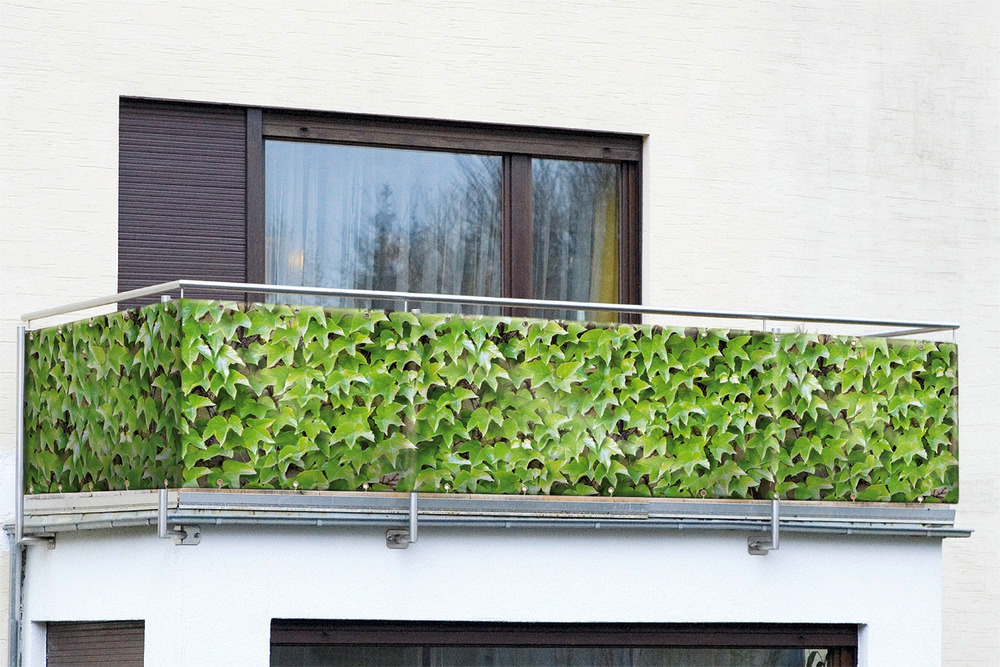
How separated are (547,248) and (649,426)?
287 cm

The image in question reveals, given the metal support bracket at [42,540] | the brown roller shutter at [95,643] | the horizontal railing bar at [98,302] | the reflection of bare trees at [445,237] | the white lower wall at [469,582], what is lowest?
the brown roller shutter at [95,643]

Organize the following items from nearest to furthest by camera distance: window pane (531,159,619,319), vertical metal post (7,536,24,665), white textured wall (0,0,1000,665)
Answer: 1. vertical metal post (7,536,24,665)
2. white textured wall (0,0,1000,665)
3. window pane (531,159,619,319)

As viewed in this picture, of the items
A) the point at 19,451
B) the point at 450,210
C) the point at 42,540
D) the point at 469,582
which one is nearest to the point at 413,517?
the point at 469,582

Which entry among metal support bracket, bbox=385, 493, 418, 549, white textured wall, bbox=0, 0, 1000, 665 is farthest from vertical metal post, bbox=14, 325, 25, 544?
metal support bracket, bbox=385, 493, 418, 549

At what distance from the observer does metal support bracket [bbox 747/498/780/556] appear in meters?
9.99

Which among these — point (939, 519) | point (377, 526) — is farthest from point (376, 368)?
point (939, 519)

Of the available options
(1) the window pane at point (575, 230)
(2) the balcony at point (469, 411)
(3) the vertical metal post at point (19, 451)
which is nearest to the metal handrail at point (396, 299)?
(2) the balcony at point (469, 411)

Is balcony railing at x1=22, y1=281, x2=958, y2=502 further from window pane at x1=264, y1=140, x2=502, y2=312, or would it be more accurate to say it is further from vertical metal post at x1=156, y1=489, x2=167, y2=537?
window pane at x1=264, y1=140, x2=502, y2=312

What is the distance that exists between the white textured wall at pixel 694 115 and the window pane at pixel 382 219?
461mm

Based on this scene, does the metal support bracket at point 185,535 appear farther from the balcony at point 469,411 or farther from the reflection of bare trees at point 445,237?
the reflection of bare trees at point 445,237

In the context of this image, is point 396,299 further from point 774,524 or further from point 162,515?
point 774,524

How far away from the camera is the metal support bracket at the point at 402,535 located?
9.19 m

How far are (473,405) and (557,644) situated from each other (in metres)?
1.62

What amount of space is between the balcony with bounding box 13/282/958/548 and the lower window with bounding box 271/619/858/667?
78cm
